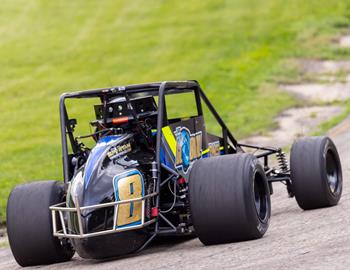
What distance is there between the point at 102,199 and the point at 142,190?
46 cm

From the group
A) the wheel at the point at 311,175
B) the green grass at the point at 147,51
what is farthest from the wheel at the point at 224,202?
the green grass at the point at 147,51

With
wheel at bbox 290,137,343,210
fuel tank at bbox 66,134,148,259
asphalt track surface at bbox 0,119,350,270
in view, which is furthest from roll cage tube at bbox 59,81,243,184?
wheel at bbox 290,137,343,210

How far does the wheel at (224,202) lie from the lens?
338 inches

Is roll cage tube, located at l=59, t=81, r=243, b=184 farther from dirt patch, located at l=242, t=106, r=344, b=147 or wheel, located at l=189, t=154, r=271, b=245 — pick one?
dirt patch, located at l=242, t=106, r=344, b=147

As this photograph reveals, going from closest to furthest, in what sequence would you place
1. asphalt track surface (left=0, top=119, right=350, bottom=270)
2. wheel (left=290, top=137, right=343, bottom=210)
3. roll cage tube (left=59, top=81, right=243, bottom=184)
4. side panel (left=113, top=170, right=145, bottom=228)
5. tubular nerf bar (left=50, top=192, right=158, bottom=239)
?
asphalt track surface (left=0, top=119, right=350, bottom=270), tubular nerf bar (left=50, top=192, right=158, bottom=239), side panel (left=113, top=170, right=145, bottom=228), roll cage tube (left=59, top=81, right=243, bottom=184), wheel (left=290, top=137, right=343, bottom=210)

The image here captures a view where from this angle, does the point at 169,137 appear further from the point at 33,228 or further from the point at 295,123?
the point at 295,123

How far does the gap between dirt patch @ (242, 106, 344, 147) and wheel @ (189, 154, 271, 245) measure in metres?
9.81

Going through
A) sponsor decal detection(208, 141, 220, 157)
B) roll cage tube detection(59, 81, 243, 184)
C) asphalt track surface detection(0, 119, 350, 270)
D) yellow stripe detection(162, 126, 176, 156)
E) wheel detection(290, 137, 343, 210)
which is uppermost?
roll cage tube detection(59, 81, 243, 184)

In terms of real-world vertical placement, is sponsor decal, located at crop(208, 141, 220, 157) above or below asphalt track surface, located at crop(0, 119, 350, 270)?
above

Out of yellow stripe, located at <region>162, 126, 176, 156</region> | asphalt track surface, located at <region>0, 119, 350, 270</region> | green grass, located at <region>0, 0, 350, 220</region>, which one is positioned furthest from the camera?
green grass, located at <region>0, 0, 350, 220</region>

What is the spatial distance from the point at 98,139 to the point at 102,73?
22.1 metres

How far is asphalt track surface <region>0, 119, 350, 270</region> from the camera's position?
7496mm

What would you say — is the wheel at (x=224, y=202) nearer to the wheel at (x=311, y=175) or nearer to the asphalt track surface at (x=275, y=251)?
the asphalt track surface at (x=275, y=251)

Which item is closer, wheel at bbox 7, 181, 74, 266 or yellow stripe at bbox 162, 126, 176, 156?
wheel at bbox 7, 181, 74, 266
